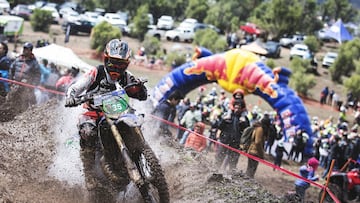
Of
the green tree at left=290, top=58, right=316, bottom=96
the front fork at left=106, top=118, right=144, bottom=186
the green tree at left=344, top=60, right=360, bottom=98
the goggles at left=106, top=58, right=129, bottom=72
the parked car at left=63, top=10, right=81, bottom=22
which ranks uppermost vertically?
the goggles at left=106, top=58, right=129, bottom=72

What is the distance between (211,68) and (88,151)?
35.4 feet

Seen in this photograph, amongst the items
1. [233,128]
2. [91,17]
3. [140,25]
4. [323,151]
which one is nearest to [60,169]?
[233,128]

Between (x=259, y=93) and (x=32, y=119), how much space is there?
29.0ft

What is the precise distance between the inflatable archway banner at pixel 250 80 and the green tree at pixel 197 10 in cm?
4172

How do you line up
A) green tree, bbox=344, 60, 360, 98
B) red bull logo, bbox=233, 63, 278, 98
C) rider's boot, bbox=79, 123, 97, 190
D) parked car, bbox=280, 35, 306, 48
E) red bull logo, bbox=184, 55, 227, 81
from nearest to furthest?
rider's boot, bbox=79, 123, 97, 190 < red bull logo, bbox=233, 63, 278, 98 < red bull logo, bbox=184, 55, 227, 81 < green tree, bbox=344, 60, 360, 98 < parked car, bbox=280, 35, 306, 48

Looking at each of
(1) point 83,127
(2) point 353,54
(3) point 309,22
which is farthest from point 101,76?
(3) point 309,22

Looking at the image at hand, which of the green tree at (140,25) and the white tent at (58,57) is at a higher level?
the white tent at (58,57)

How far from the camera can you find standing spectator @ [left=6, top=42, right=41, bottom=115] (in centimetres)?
965

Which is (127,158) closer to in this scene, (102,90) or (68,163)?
(102,90)

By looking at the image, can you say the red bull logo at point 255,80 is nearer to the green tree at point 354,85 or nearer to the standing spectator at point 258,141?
the standing spectator at point 258,141

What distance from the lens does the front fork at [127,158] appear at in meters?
4.79

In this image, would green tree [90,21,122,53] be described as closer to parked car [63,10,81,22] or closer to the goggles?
parked car [63,10,81,22]

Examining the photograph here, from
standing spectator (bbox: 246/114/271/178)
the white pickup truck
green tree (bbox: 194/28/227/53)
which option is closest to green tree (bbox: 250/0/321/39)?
the white pickup truck

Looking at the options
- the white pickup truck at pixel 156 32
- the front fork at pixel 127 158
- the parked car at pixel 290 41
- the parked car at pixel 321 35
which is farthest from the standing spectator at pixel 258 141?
the parked car at pixel 321 35
